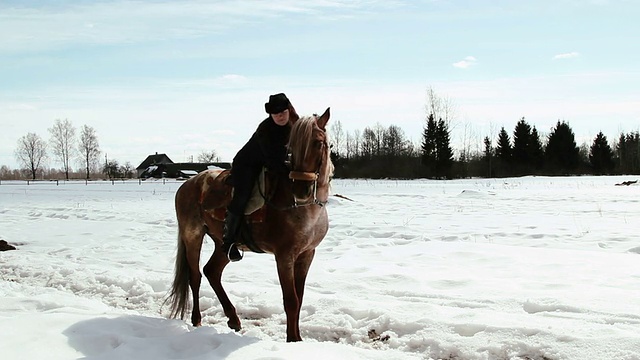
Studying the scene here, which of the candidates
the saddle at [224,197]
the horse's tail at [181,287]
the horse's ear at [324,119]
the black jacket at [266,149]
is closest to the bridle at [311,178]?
the horse's ear at [324,119]

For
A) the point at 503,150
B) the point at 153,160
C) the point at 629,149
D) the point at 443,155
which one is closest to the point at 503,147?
the point at 503,150

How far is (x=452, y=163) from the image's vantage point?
62125mm

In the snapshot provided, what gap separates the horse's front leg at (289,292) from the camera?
14.3ft

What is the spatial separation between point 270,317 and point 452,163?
5915 cm

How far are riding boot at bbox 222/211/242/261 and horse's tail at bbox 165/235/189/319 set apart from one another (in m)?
1.06

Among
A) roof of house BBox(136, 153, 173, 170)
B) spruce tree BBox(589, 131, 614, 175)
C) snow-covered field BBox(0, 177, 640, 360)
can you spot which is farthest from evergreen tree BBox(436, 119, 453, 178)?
roof of house BBox(136, 153, 173, 170)

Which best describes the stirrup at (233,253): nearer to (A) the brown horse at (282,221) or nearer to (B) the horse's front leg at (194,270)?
(A) the brown horse at (282,221)

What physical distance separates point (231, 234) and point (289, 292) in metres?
0.80

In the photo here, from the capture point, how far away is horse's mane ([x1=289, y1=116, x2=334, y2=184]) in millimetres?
3973

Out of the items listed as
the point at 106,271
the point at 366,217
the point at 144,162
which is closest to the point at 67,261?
the point at 106,271

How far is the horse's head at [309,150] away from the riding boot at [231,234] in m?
0.91

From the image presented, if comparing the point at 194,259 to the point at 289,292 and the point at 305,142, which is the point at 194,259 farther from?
the point at 305,142

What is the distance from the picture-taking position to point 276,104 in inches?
174

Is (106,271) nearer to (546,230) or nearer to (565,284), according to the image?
(565,284)
